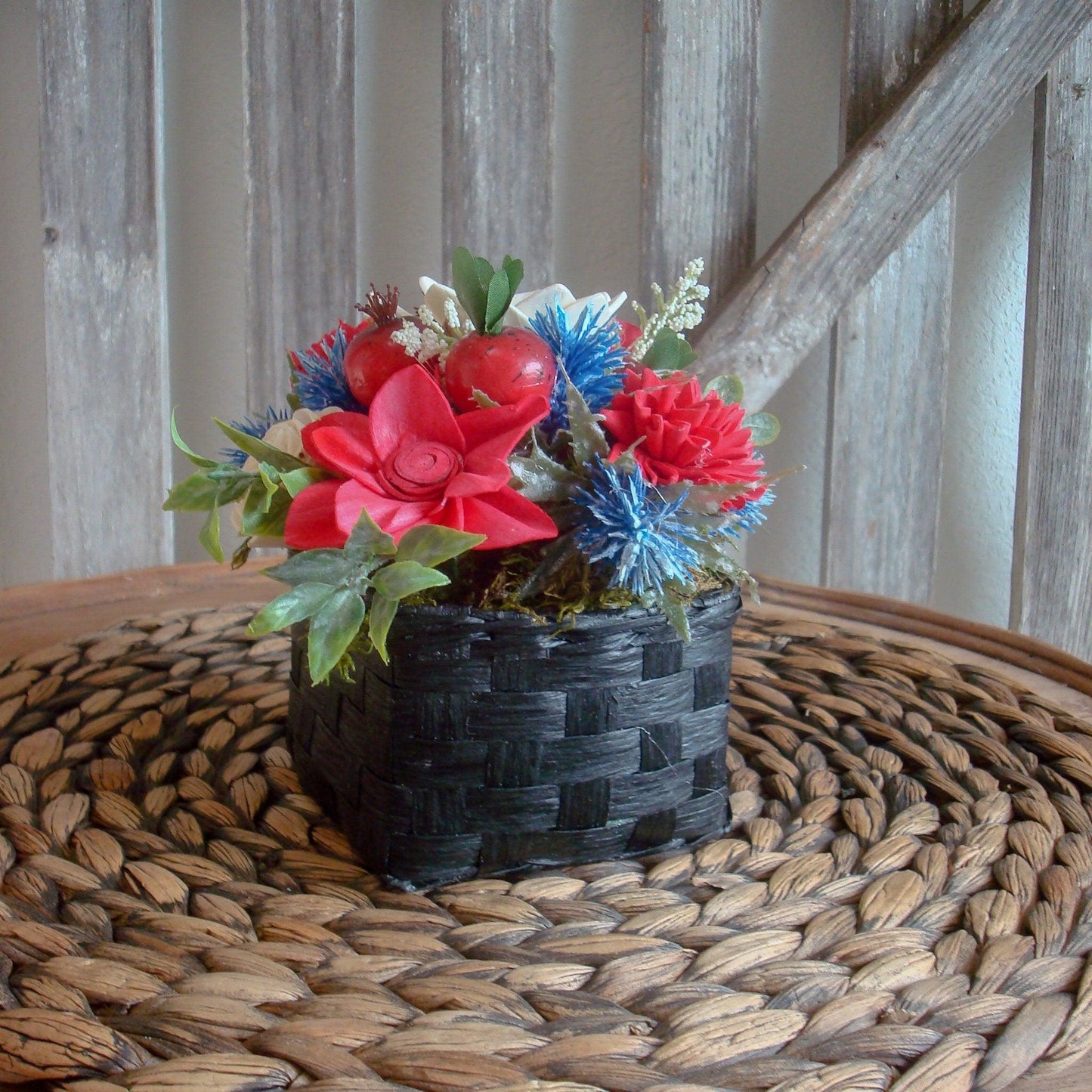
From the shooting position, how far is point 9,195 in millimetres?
1240

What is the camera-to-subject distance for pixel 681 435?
46 centimetres

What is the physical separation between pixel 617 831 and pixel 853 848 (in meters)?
0.11

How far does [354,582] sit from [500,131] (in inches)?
34.0

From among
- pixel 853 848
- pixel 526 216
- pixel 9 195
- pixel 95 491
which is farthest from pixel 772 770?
pixel 9 195

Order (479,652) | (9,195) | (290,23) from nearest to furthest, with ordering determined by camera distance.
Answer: (479,652) → (290,23) → (9,195)

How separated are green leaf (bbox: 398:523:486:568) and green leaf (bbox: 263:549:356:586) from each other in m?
0.02

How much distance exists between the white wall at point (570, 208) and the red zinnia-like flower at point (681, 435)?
0.79 metres

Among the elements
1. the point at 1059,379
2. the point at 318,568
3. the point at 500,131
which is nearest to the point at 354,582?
the point at 318,568

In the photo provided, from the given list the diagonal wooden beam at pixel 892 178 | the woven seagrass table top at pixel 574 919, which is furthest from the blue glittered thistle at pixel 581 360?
the diagonal wooden beam at pixel 892 178

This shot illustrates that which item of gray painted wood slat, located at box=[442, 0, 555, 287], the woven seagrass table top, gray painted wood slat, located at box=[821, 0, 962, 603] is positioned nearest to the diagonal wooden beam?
gray painted wood slat, located at box=[821, 0, 962, 603]

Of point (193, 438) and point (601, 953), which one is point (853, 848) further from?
point (193, 438)

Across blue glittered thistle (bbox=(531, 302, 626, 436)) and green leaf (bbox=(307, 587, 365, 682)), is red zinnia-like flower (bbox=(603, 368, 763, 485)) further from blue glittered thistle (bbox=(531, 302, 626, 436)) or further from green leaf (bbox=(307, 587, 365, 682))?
green leaf (bbox=(307, 587, 365, 682))

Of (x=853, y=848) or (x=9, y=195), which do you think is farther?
(x=9, y=195)

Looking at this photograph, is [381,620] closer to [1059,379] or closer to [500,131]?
[500,131]
